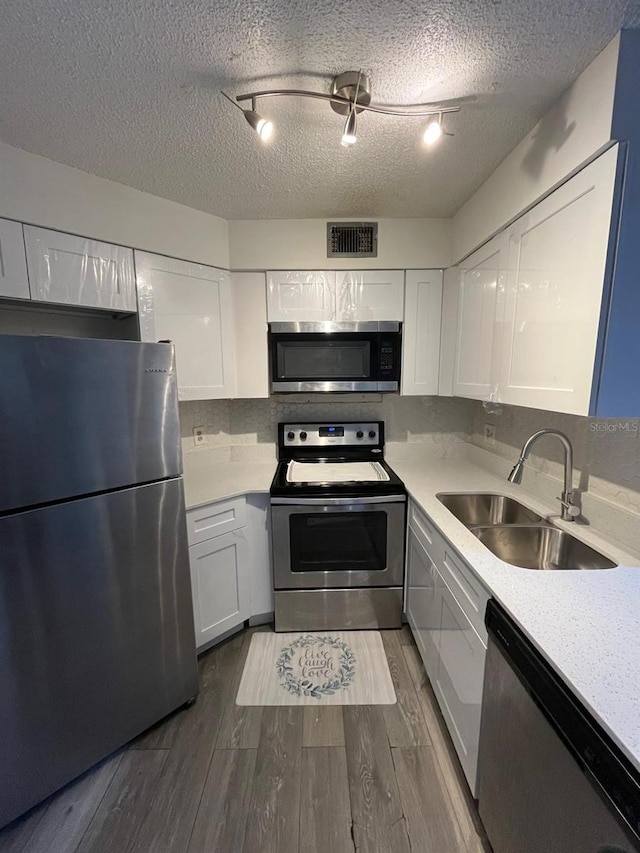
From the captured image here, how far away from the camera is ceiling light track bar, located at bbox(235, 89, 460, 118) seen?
1.01 meters

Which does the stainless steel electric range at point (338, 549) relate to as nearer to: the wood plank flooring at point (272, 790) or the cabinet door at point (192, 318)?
the wood plank flooring at point (272, 790)

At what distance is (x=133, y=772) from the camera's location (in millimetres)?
1318

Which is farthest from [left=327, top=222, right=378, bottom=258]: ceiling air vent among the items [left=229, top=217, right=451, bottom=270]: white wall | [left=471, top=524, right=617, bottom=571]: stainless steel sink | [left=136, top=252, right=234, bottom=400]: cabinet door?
[left=471, top=524, right=617, bottom=571]: stainless steel sink

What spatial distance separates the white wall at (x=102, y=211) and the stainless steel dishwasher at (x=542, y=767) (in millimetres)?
2107

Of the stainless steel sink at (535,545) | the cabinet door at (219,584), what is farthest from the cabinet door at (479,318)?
the cabinet door at (219,584)

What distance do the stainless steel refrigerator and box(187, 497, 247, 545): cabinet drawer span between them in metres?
0.21

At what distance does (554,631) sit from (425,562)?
82 cm

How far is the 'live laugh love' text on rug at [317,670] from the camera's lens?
1607 mm

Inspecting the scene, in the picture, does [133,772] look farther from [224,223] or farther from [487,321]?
[224,223]

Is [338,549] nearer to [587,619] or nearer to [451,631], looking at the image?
[451,631]

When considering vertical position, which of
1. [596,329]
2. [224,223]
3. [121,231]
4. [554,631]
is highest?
[224,223]

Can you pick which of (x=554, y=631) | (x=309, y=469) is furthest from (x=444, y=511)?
(x=309, y=469)

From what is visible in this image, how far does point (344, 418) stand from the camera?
95.6 inches

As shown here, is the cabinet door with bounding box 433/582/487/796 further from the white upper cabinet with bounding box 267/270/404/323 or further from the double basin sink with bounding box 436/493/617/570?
Answer: the white upper cabinet with bounding box 267/270/404/323
